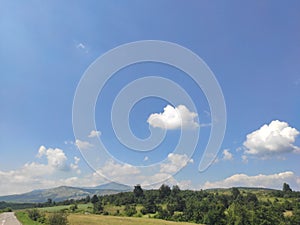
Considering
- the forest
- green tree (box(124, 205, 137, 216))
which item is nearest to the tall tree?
the forest

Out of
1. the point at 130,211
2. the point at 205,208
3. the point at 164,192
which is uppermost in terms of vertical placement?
the point at 164,192

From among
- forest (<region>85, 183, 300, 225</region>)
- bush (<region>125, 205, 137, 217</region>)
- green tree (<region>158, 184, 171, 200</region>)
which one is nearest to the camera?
forest (<region>85, 183, 300, 225</region>)

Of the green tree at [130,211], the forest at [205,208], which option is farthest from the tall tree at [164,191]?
the green tree at [130,211]

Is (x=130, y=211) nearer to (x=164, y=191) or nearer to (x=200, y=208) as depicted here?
(x=200, y=208)

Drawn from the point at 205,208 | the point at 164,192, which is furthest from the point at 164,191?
the point at 205,208

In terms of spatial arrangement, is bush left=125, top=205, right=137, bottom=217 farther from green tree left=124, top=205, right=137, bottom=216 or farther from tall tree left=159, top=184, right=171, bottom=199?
tall tree left=159, top=184, right=171, bottom=199

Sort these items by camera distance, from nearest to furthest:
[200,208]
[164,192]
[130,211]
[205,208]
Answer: [205,208]
[200,208]
[130,211]
[164,192]

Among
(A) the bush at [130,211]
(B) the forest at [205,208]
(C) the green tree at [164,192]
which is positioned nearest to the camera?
(B) the forest at [205,208]

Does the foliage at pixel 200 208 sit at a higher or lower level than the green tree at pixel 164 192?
lower

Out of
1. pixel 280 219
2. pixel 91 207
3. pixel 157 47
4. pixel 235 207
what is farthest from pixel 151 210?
pixel 157 47

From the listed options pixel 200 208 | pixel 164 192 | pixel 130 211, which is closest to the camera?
pixel 200 208

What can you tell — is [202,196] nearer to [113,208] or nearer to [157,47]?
[113,208]

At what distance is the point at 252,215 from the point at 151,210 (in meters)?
34.9

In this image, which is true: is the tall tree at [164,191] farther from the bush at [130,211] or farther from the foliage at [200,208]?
the bush at [130,211]
